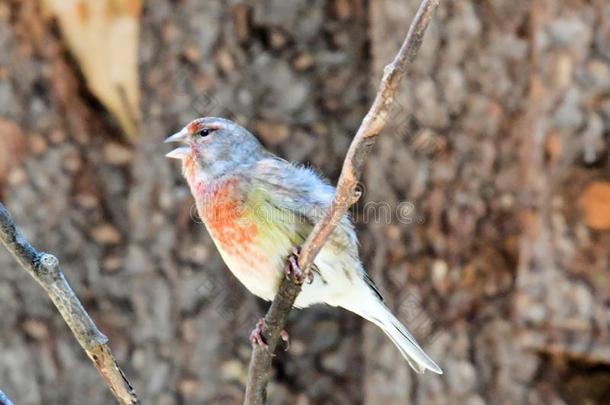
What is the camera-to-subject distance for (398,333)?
11.9 ft

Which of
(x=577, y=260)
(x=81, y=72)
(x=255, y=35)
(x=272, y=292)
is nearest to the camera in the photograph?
(x=272, y=292)

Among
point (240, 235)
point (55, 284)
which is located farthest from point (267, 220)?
point (55, 284)

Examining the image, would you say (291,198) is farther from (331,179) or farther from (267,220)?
(331,179)

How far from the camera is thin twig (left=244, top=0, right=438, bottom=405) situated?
7.21ft

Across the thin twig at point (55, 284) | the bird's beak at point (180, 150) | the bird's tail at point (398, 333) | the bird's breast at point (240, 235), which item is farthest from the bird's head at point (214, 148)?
the thin twig at point (55, 284)

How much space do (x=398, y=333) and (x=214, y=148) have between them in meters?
0.95

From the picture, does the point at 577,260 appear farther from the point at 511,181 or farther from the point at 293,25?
the point at 293,25

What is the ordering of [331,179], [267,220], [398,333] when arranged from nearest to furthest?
[267,220] → [398,333] → [331,179]

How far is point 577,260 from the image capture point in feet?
14.3

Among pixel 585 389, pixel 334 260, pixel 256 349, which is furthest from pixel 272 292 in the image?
pixel 585 389

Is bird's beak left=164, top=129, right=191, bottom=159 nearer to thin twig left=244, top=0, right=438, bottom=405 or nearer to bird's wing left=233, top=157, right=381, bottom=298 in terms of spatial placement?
bird's wing left=233, top=157, right=381, bottom=298

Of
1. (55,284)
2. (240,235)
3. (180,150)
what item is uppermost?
(55,284)

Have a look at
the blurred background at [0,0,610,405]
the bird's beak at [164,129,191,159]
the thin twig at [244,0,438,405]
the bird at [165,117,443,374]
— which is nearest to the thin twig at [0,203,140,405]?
the thin twig at [244,0,438,405]

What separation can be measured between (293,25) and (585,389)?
2151 mm
